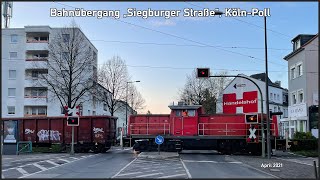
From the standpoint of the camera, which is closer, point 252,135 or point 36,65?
point 252,135

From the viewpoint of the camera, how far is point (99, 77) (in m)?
54.2

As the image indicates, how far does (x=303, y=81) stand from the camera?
143ft

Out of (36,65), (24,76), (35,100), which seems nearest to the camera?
(36,65)

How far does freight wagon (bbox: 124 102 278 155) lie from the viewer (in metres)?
31.7

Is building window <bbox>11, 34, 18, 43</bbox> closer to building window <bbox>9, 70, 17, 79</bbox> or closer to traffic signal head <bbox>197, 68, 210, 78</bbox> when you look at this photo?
building window <bbox>9, 70, 17, 79</bbox>

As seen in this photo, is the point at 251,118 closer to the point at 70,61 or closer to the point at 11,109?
the point at 70,61

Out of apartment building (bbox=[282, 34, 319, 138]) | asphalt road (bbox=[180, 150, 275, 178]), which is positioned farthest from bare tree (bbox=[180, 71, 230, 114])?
asphalt road (bbox=[180, 150, 275, 178])

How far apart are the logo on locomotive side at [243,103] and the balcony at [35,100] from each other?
2914 cm

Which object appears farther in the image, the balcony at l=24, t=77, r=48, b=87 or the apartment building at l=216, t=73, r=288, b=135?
the apartment building at l=216, t=73, r=288, b=135

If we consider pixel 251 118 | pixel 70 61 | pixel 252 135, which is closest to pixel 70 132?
pixel 70 61

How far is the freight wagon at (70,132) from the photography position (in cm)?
3419

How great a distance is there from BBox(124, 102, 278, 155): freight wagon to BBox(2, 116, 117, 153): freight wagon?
285 centimetres

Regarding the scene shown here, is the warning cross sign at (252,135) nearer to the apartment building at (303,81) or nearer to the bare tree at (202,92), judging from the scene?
the apartment building at (303,81)

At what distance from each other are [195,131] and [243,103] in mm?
28331
